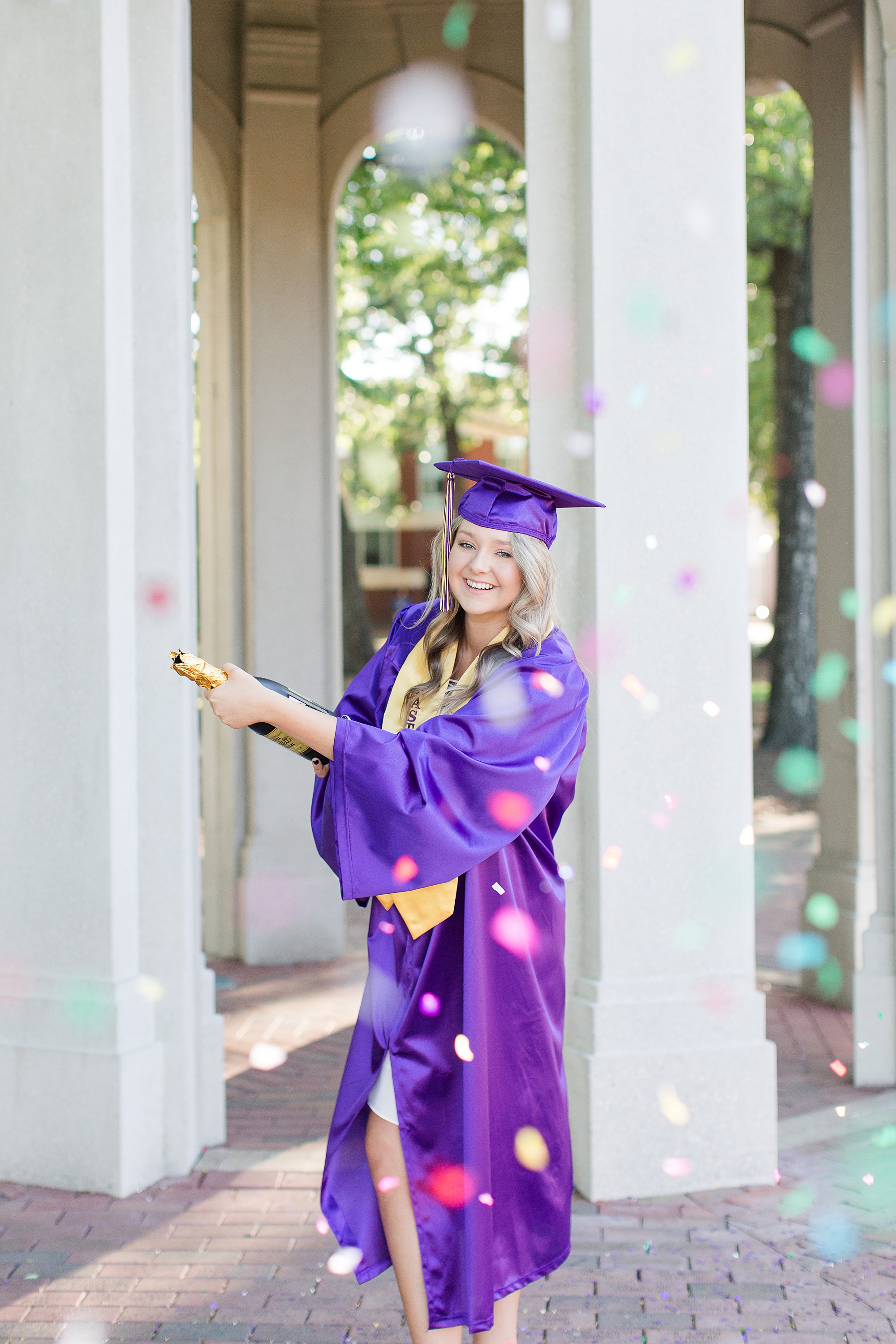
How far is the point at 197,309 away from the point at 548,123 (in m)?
3.50

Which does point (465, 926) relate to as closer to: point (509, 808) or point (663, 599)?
→ point (509, 808)

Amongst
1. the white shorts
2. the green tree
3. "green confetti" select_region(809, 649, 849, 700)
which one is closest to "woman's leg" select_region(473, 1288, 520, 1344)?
the white shorts

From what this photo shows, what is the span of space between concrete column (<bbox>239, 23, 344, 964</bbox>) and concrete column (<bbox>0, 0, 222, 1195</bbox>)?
264cm

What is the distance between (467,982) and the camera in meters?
2.16

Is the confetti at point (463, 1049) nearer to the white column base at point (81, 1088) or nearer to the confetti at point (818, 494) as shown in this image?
the white column base at point (81, 1088)

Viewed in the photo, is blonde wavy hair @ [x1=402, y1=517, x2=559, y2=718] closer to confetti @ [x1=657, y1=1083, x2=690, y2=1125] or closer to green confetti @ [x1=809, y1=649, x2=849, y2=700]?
confetti @ [x1=657, y1=1083, x2=690, y2=1125]

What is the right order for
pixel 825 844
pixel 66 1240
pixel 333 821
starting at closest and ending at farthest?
pixel 333 821 → pixel 66 1240 → pixel 825 844

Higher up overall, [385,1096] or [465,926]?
[465,926]

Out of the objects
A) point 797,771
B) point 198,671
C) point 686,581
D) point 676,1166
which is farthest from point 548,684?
point 797,771

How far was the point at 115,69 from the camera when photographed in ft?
12.0

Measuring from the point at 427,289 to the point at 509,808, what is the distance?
46.8 ft

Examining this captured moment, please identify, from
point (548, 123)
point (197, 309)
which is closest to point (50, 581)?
point (548, 123)

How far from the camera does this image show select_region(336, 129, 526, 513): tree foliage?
12.4 meters

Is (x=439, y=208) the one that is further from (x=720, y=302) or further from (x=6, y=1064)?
(x=6, y=1064)
